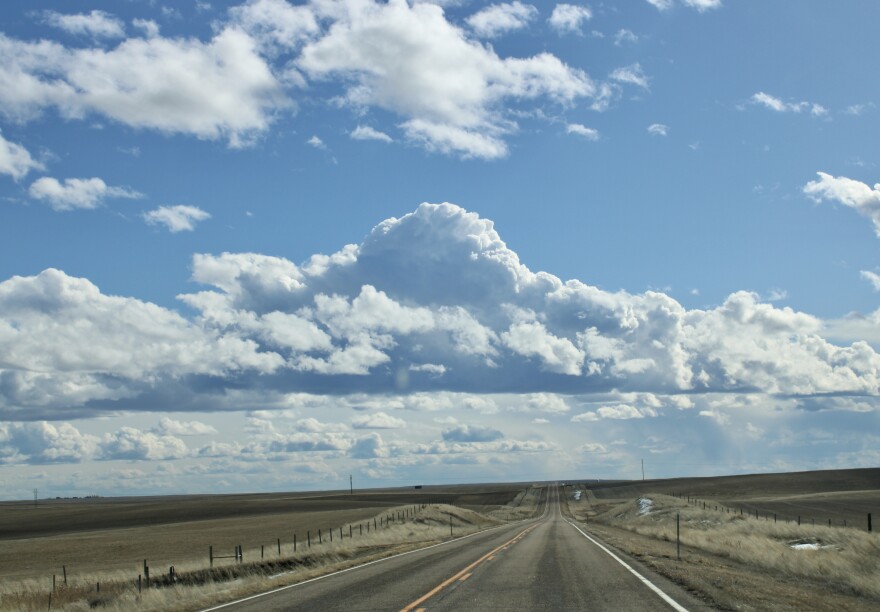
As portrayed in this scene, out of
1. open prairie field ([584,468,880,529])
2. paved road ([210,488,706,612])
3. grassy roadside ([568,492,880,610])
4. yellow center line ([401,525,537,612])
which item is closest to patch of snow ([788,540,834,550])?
grassy roadside ([568,492,880,610])

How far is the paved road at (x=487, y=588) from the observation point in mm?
15484

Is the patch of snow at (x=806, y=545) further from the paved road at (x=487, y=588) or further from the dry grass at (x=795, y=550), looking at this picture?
the paved road at (x=487, y=588)

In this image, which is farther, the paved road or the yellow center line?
the yellow center line

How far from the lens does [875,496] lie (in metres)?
100

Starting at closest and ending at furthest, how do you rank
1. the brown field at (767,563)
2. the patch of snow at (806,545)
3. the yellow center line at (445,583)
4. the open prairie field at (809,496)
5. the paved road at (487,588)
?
1. the paved road at (487,588)
2. the yellow center line at (445,583)
3. the brown field at (767,563)
4. the patch of snow at (806,545)
5. the open prairie field at (809,496)

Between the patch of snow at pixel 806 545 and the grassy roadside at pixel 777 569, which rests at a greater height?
the grassy roadside at pixel 777 569

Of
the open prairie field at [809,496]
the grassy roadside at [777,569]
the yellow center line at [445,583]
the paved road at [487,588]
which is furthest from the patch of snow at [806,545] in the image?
the open prairie field at [809,496]

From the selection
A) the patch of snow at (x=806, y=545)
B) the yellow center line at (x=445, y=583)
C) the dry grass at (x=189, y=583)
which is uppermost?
the yellow center line at (x=445, y=583)

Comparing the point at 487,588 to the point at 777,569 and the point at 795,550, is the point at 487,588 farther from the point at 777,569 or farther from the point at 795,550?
the point at 795,550

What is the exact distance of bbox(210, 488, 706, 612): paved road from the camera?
15.5m

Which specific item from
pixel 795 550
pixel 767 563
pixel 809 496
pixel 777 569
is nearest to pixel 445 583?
pixel 777 569

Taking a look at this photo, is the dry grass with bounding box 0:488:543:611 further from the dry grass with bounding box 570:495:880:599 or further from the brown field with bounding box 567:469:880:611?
the dry grass with bounding box 570:495:880:599

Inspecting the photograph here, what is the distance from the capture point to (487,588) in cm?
1830

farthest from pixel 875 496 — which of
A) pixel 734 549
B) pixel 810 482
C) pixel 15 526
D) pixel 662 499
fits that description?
pixel 15 526
